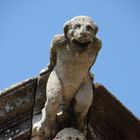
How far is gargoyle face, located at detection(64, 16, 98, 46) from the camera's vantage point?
875cm

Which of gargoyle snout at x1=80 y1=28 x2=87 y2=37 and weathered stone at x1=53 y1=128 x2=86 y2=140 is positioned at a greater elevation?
gargoyle snout at x1=80 y1=28 x2=87 y2=37

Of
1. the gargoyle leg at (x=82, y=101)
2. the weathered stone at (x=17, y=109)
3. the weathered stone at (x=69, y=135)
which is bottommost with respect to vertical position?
the weathered stone at (x=69, y=135)

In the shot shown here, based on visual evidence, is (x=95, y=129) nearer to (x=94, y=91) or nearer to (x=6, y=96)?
(x=94, y=91)

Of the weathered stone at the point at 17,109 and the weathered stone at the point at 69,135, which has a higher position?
the weathered stone at the point at 17,109

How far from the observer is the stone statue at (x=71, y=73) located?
8.82 metres

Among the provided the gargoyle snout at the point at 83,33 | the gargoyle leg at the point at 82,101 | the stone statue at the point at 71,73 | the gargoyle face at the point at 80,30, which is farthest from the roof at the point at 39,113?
the gargoyle snout at the point at 83,33

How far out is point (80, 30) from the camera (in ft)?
28.8

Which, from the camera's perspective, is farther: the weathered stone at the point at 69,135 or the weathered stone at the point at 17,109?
the weathered stone at the point at 17,109

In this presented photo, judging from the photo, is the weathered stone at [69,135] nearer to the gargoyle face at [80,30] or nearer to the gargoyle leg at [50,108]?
the gargoyle leg at [50,108]

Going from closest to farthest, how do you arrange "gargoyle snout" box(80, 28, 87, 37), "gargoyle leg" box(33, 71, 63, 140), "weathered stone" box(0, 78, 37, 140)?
"gargoyle snout" box(80, 28, 87, 37) < "gargoyle leg" box(33, 71, 63, 140) < "weathered stone" box(0, 78, 37, 140)

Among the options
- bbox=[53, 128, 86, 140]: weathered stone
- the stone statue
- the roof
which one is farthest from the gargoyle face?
bbox=[53, 128, 86, 140]: weathered stone

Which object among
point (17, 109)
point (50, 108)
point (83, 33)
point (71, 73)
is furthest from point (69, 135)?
point (83, 33)

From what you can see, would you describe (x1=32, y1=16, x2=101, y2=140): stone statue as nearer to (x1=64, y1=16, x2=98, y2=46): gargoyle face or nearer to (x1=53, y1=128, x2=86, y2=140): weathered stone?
(x1=64, y1=16, x2=98, y2=46): gargoyle face

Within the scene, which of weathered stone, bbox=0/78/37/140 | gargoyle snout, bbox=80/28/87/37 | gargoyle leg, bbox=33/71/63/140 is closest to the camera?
gargoyle snout, bbox=80/28/87/37
